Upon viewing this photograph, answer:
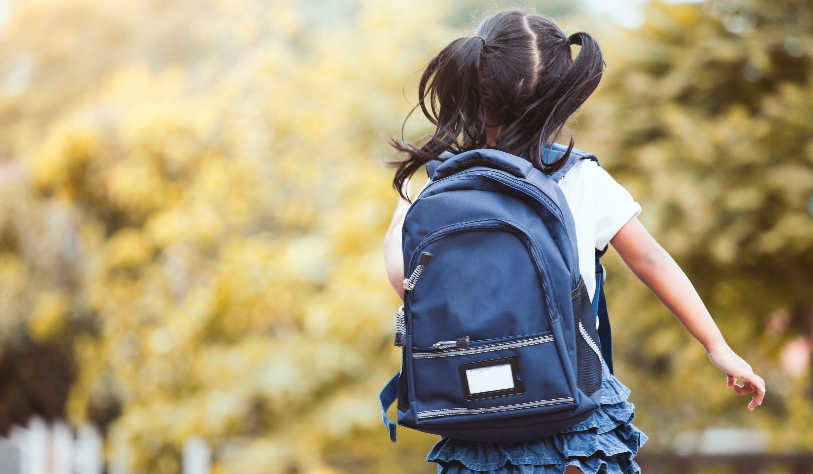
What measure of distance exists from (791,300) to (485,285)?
2883mm

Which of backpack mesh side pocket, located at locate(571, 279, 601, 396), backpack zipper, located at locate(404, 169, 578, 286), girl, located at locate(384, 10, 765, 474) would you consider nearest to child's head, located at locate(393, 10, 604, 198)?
girl, located at locate(384, 10, 765, 474)

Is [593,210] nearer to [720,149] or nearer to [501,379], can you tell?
[501,379]

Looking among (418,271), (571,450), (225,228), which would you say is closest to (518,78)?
(418,271)

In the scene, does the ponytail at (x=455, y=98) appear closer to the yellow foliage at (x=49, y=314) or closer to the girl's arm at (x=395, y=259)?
the girl's arm at (x=395, y=259)

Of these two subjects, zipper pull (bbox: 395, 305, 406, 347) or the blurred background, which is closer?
zipper pull (bbox: 395, 305, 406, 347)

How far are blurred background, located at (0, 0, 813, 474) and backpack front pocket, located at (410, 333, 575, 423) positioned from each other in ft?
6.93

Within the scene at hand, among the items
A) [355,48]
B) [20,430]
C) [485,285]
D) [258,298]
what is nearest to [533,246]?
[485,285]

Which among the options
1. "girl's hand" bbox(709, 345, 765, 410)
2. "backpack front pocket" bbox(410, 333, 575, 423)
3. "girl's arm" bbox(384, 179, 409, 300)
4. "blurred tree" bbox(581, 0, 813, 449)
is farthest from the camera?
"blurred tree" bbox(581, 0, 813, 449)

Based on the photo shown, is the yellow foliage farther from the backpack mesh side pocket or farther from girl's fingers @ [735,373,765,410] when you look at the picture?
girl's fingers @ [735,373,765,410]

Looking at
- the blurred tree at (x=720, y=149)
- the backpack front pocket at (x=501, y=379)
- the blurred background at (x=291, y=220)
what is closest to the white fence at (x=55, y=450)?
the blurred background at (x=291, y=220)

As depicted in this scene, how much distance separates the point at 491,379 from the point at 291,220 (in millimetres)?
4025

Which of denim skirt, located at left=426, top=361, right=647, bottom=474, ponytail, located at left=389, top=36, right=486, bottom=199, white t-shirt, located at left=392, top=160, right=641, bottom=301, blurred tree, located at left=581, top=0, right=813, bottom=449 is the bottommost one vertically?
denim skirt, located at left=426, top=361, right=647, bottom=474

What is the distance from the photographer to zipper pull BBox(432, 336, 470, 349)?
98 cm

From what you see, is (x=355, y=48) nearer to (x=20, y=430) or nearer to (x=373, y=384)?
(x=373, y=384)
